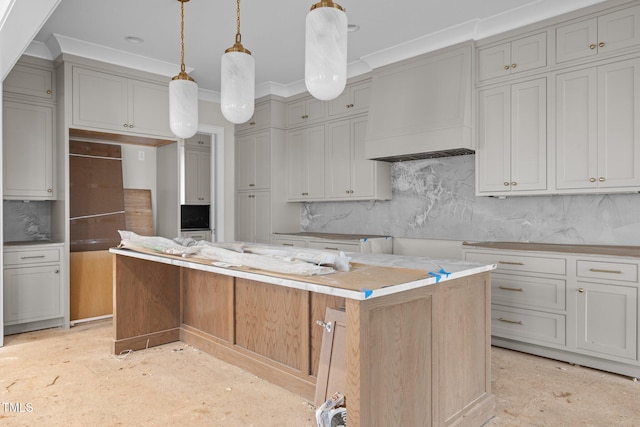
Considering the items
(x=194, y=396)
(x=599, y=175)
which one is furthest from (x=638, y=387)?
(x=194, y=396)

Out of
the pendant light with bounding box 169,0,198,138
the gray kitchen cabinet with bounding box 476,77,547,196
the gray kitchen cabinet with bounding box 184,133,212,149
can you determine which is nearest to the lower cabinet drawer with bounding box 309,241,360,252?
the gray kitchen cabinet with bounding box 476,77,547,196

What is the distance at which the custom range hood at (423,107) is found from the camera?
368 centimetres

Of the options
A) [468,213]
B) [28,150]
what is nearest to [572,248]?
[468,213]

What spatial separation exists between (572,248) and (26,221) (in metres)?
5.02

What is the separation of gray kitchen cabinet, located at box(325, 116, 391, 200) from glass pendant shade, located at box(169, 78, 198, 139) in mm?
2215

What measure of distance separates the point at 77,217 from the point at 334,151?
9.26 feet

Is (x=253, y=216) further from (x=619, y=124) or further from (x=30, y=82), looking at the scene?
(x=619, y=124)

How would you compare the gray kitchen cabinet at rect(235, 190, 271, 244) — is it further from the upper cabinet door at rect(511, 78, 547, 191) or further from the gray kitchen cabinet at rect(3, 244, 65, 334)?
the upper cabinet door at rect(511, 78, 547, 191)

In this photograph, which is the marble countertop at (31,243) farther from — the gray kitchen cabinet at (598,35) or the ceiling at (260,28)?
the gray kitchen cabinet at (598,35)

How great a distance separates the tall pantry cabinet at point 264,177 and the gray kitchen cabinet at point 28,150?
2249mm

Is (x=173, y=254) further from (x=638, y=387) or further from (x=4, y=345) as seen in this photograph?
(x=638, y=387)

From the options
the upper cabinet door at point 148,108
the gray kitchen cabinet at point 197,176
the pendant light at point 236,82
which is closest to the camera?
the pendant light at point 236,82

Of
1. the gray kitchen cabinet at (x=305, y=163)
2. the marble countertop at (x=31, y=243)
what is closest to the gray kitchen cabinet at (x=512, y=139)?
the gray kitchen cabinet at (x=305, y=163)

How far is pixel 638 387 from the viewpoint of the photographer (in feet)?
8.86
